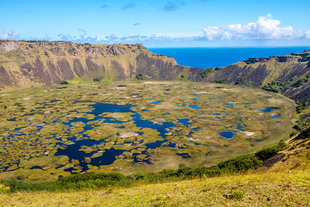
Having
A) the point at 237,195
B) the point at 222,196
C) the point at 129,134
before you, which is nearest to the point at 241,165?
the point at 222,196

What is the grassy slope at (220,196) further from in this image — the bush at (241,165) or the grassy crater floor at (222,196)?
the bush at (241,165)

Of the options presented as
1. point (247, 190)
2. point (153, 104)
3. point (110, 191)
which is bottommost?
point (153, 104)

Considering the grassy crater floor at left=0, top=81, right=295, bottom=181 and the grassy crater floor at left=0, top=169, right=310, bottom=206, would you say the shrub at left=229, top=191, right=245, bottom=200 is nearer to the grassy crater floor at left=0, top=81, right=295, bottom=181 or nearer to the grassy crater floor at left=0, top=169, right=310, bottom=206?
the grassy crater floor at left=0, top=169, right=310, bottom=206

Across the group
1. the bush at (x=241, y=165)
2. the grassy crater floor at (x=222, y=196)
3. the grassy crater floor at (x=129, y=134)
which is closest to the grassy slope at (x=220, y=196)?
the grassy crater floor at (x=222, y=196)

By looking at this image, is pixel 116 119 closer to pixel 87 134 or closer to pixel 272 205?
pixel 87 134

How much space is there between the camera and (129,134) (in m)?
116

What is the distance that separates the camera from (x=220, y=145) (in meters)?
102

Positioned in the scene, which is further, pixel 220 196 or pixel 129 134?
pixel 129 134

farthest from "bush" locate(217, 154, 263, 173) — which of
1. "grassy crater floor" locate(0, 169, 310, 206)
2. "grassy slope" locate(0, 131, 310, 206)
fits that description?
"grassy crater floor" locate(0, 169, 310, 206)

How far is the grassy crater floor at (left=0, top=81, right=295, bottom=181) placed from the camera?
3386 inches

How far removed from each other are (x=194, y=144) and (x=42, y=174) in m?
63.8

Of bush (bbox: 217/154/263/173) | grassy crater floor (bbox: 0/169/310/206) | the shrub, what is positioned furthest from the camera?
bush (bbox: 217/154/263/173)

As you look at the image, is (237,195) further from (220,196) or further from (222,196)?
(220,196)

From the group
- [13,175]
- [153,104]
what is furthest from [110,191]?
[153,104]
